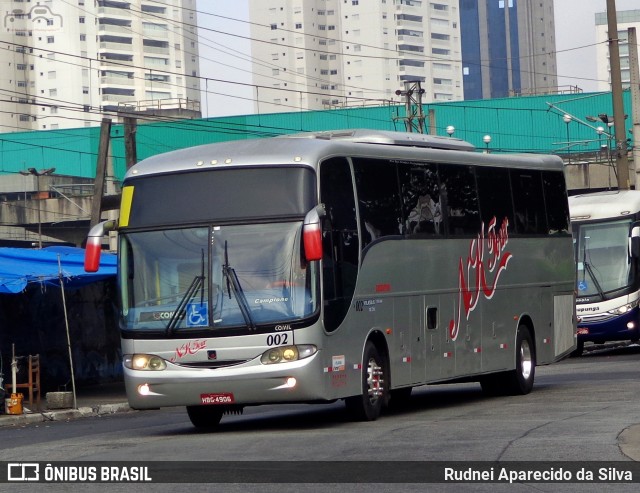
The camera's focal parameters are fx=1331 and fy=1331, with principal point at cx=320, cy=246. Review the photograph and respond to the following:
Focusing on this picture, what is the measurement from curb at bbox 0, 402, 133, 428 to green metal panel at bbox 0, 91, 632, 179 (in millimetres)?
58092

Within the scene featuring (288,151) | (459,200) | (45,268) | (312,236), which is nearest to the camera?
(312,236)

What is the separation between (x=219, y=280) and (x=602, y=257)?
60.5 ft

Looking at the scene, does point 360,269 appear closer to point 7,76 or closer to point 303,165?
point 303,165

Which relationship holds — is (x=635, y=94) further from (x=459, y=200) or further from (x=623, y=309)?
(x=459, y=200)

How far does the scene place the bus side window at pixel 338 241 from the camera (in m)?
14.7

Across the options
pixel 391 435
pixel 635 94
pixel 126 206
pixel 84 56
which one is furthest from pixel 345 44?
pixel 391 435

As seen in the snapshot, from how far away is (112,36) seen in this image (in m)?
172

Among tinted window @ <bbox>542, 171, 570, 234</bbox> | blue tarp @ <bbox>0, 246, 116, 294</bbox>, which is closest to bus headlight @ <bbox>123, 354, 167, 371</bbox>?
blue tarp @ <bbox>0, 246, 116, 294</bbox>

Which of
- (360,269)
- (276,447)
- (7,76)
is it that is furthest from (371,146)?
(7,76)

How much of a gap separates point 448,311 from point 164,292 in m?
4.65

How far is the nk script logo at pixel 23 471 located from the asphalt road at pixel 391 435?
36cm

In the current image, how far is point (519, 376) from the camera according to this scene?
19812mm

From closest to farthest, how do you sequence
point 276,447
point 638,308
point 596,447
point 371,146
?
point 596,447, point 276,447, point 371,146, point 638,308

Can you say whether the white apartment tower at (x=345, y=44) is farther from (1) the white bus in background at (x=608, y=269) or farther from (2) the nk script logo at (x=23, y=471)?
(2) the nk script logo at (x=23, y=471)
